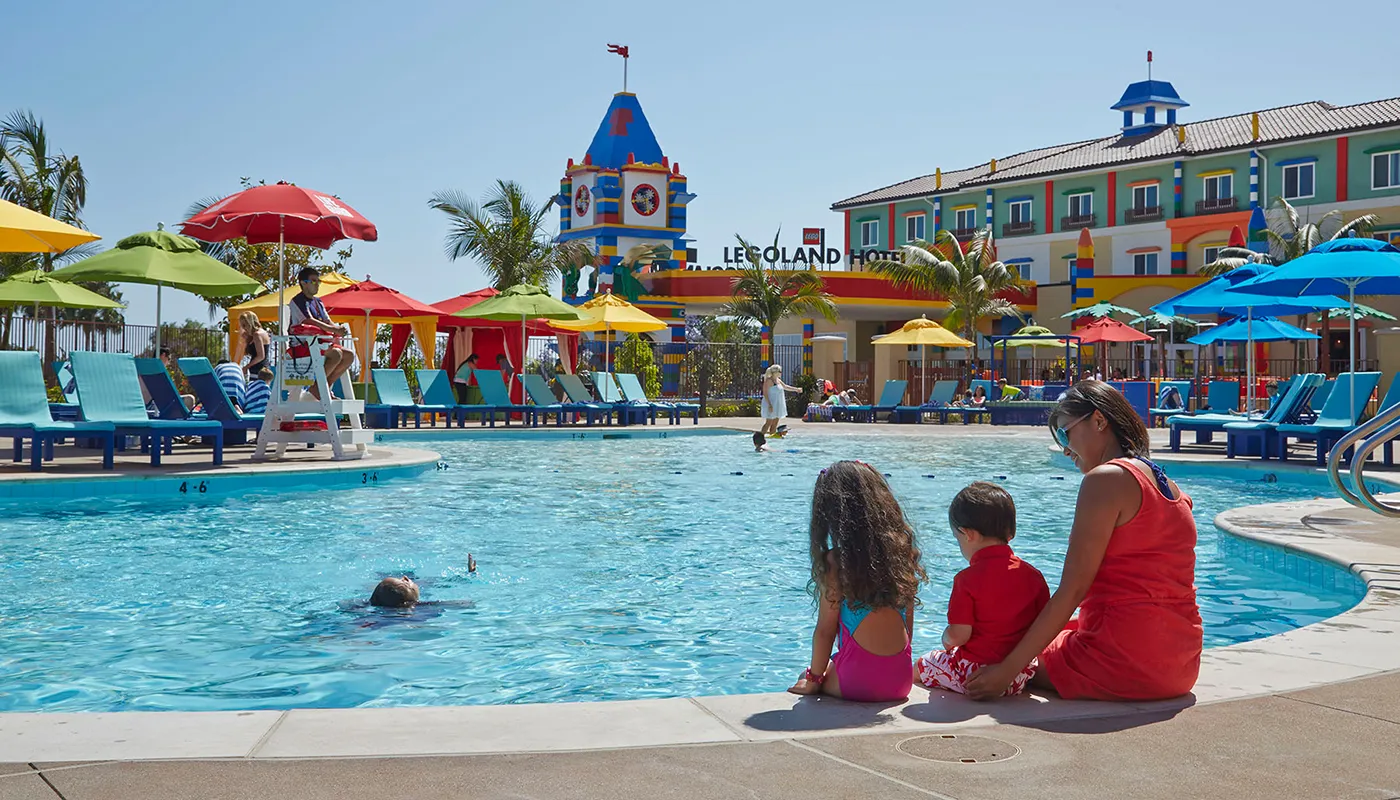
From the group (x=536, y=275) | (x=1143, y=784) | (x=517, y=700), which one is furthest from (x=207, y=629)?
(x=536, y=275)

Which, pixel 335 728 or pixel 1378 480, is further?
pixel 1378 480

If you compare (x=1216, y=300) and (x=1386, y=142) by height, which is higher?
(x=1386, y=142)

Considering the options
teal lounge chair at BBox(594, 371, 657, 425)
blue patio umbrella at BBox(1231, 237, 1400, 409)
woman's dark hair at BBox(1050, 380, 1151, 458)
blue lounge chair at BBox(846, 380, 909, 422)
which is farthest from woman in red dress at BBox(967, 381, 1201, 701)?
blue lounge chair at BBox(846, 380, 909, 422)

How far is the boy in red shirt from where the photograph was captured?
392 centimetres

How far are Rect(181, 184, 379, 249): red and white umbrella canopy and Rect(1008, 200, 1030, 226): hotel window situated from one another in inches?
1525

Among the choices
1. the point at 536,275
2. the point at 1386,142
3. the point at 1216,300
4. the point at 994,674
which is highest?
the point at 1386,142

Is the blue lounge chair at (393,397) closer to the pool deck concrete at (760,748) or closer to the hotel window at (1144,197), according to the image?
the pool deck concrete at (760,748)

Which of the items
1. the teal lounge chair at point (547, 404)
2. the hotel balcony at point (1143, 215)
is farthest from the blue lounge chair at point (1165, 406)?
the hotel balcony at point (1143, 215)

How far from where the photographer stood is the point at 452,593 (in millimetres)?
7098

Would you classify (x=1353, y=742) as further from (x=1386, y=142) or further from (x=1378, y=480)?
(x=1386, y=142)

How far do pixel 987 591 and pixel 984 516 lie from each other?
236 mm

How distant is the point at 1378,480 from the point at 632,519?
6.56 meters

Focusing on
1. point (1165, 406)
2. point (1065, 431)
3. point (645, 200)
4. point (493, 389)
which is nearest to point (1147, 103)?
point (645, 200)

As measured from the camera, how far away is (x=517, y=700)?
502 centimetres
